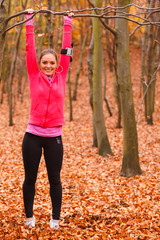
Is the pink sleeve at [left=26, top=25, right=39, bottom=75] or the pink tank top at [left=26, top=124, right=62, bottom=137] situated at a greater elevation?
the pink sleeve at [left=26, top=25, right=39, bottom=75]

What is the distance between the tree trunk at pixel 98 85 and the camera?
7.04 meters

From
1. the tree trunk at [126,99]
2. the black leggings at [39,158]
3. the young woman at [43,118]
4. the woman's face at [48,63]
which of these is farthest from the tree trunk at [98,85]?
the black leggings at [39,158]

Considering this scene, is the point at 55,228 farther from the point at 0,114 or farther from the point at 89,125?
the point at 0,114

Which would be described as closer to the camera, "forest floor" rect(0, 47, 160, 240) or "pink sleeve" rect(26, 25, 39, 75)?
"pink sleeve" rect(26, 25, 39, 75)

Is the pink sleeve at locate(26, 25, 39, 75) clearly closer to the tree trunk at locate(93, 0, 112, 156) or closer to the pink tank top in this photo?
the pink tank top

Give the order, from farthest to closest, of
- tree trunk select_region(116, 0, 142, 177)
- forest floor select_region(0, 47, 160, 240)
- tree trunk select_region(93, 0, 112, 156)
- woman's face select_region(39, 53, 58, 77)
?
tree trunk select_region(93, 0, 112, 156), tree trunk select_region(116, 0, 142, 177), forest floor select_region(0, 47, 160, 240), woman's face select_region(39, 53, 58, 77)

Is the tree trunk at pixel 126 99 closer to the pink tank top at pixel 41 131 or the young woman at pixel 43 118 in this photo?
the young woman at pixel 43 118

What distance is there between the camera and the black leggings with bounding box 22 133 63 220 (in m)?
2.79

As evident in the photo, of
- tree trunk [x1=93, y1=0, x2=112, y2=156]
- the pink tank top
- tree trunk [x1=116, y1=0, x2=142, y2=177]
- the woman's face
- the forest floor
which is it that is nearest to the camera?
the pink tank top

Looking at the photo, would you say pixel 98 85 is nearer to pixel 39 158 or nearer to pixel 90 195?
pixel 90 195

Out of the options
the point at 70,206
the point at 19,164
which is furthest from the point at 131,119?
the point at 19,164

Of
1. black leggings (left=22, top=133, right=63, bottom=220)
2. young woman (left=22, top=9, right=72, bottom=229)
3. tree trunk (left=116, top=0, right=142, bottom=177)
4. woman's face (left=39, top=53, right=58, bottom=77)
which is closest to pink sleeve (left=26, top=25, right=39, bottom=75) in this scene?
young woman (left=22, top=9, right=72, bottom=229)

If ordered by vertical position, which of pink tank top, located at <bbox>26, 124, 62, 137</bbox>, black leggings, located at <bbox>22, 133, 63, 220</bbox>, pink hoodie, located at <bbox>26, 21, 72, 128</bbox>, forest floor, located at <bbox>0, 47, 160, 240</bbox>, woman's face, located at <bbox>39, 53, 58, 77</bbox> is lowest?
forest floor, located at <bbox>0, 47, 160, 240</bbox>

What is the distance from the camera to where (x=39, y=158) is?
2873 millimetres
